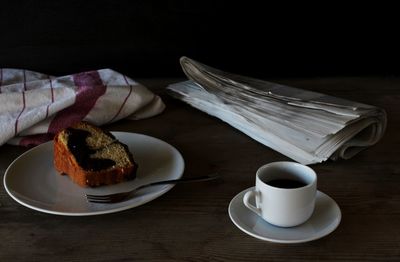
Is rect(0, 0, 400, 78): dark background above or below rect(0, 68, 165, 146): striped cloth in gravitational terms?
above

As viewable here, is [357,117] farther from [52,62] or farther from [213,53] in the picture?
[52,62]

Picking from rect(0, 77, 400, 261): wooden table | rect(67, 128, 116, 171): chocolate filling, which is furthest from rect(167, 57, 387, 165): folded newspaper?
rect(67, 128, 116, 171): chocolate filling

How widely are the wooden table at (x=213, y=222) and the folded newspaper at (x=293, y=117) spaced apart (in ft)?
0.08

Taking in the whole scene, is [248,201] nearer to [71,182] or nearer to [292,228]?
[292,228]

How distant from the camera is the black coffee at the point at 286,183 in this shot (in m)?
0.65

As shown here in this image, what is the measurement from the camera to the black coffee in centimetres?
65

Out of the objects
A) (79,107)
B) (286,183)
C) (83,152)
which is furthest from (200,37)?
(286,183)

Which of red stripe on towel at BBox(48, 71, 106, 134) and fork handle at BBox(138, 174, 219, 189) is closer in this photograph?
fork handle at BBox(138, 174, 219, 189)

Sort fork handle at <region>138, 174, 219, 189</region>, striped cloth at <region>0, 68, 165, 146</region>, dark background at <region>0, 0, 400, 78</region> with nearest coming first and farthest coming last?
fork handle at <region>138, 174, 219, 189</region>
striped cloth at <region>0, 68, 165, 146</region>
dark background at <region>0, 0, 400, 78</region>

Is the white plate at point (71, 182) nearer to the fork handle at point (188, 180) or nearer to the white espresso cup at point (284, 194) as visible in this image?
the fork handle at point (188, 180)

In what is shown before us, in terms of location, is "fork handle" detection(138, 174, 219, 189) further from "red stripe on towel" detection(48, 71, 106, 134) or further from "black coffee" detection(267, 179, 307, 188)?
"red stripe on towel" detection(48, 71, 106, 134)

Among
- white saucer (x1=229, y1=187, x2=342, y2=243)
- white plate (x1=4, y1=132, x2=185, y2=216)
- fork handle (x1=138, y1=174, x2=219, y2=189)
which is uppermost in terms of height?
white saucer (x1=229, y1=187, x2=342, y2=243)

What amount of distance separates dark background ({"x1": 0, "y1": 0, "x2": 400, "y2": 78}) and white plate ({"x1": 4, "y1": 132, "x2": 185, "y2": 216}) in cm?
45

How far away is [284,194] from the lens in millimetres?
604
